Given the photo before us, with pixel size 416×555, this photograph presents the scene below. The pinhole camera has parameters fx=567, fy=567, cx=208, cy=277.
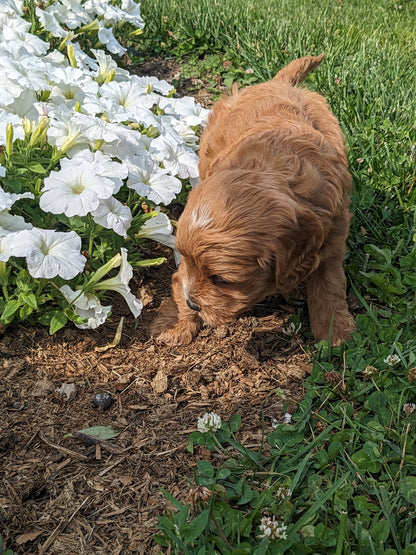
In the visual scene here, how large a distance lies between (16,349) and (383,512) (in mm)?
2015

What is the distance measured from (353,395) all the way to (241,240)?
0.99 m

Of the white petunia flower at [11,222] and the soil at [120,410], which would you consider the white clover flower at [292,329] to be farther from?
the white petunia flower at [11,222]

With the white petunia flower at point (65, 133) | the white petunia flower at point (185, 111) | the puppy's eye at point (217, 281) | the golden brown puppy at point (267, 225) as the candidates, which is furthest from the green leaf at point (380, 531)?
the white petunia flower at point (185, 111)

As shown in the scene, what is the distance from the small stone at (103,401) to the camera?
114 inches

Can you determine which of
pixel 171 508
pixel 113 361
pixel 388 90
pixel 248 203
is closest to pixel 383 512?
pixel 171 508

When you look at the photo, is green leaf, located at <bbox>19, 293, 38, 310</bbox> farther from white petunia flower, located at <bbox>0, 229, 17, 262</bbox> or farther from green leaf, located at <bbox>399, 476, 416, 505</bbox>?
green leaf, located at <bbox>399, 476, 416, 505</bbox>

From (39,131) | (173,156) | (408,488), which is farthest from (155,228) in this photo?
(408,488)

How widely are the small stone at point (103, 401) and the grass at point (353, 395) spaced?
540 mm

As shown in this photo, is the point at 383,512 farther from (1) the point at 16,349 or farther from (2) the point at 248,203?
(1) the point at 16,349

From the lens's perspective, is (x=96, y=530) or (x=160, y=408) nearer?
(x=96, y=530)

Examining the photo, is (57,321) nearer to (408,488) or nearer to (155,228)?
(155,228)

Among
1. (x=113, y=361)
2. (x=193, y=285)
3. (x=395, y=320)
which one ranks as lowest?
(x=113, y=361)

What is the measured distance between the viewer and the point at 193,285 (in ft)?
9.41

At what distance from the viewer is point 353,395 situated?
2.84m
